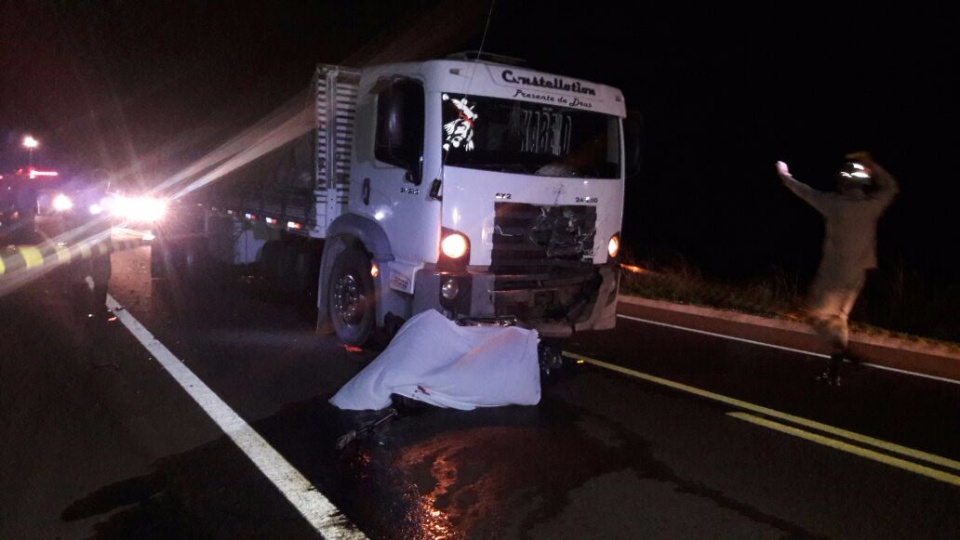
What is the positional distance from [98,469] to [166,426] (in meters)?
0.82

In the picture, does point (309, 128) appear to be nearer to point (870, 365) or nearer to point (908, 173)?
point (870, 365)

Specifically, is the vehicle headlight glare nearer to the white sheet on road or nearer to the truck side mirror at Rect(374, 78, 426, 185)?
the truck side mirror at Rect(374, 78, 426, 185)

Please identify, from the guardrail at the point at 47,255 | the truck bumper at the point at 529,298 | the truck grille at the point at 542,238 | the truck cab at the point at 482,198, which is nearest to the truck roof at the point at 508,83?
the truck cab at the point at 482,198

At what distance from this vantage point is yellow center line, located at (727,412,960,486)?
5172 millimetres

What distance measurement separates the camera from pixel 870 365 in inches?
328

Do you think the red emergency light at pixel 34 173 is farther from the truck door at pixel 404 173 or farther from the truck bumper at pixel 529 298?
the truck bumper at pixel 529 298

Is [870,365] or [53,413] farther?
[870,365]

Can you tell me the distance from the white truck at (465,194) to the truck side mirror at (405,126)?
1cm

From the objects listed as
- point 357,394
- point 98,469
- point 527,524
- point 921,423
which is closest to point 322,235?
point 357,394

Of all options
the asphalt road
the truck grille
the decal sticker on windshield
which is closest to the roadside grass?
the truck grille

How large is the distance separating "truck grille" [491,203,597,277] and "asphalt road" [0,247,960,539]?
1046mm

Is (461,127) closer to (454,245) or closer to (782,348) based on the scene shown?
(454,245)

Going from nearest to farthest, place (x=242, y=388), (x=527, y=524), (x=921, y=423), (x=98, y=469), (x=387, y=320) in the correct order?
(x=527, y=524) → (x=98, y=469) → (x=921, y=423) → (x=242, y=388) → (x=387, y=320)

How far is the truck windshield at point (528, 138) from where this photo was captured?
7027 mm
